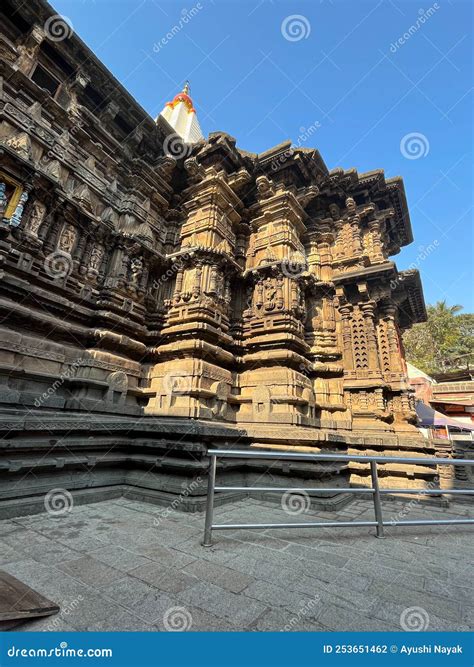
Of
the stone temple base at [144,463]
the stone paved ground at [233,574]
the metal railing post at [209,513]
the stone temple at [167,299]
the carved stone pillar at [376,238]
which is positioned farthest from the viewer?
the carved stone pillar at [376,238]

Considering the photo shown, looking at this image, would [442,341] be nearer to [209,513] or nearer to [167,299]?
[167,299]

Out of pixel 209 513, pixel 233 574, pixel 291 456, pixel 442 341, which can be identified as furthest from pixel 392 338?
pixel 442 341

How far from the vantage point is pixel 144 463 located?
5680mm

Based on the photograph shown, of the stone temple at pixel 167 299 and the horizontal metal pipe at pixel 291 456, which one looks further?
the stone temple at pixel 167 299

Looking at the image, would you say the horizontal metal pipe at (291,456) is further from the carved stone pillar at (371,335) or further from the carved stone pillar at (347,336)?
the carved stone pillar at (347,336)

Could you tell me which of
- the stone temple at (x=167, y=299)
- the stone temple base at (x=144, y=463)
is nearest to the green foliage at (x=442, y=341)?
the stone temple at (x=167, y=299)

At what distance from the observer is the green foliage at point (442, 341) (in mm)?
33844

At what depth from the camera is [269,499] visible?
222 inches

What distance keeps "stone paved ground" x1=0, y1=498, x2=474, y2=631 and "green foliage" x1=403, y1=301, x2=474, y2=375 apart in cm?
3561

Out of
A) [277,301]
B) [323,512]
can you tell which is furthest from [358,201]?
[323,512]

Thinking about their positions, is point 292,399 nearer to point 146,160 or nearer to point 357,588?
point 357,588

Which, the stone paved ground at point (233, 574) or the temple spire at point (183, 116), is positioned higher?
the temple spire at point (183, 116)

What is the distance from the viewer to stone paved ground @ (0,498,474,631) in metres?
2.03

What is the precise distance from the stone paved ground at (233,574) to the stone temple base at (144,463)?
2.05 ft
